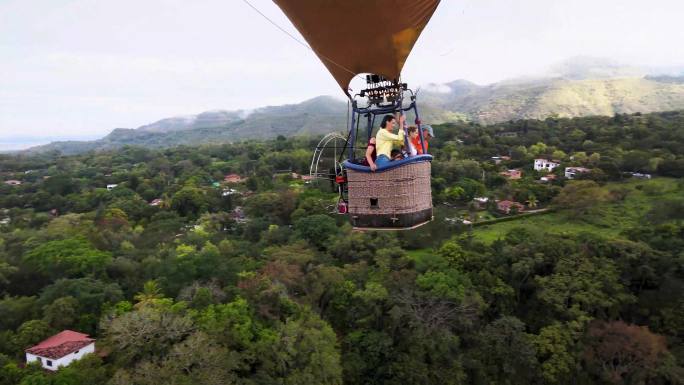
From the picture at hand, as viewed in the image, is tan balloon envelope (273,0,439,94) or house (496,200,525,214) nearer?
tan balloon envelope (273,0,439,94)

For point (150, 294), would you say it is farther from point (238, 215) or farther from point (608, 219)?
point (608, 219)

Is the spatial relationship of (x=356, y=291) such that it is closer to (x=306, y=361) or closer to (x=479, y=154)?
(x=306, y=361)

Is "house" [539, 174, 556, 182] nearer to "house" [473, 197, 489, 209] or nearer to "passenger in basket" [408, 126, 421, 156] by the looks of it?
Result: "house" [473, 197, 489, 209]

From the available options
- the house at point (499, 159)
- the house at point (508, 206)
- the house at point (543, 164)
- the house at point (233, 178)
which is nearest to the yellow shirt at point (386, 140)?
the house at point (508, 206)

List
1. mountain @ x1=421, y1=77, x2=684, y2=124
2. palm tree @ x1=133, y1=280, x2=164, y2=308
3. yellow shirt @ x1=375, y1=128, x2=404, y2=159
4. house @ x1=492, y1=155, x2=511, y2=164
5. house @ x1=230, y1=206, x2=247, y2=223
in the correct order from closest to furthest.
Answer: yellow shirt @ x1=375, y1=128, x2=404, y2=159 → palm tree @ x1=133, y1=280, x2=164, y2=308 → house @ x1=230, y1=206, x2=247, y2=223 → house @ x1=492, y1=155, x2=511, y2=164 → mountain @ x1=421, y1=77, x2=684, y2=124

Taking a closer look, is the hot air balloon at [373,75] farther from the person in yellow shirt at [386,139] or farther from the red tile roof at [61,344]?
the red tile roof at [61,344]

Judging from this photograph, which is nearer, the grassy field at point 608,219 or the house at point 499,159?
the grassy field at point 608,219

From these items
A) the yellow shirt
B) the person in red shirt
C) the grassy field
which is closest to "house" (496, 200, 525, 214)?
the grassy field
